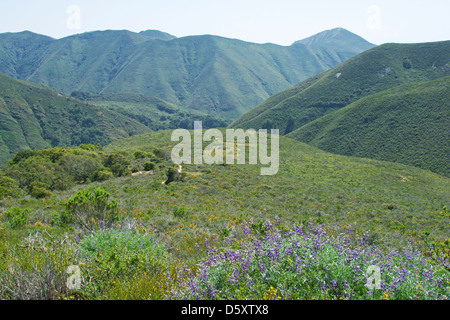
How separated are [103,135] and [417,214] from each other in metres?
114

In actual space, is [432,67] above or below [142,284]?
above

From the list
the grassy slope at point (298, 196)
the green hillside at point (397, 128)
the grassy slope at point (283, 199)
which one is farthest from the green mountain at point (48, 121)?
the grassy slope at point (298, 196)

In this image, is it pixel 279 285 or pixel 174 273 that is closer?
pixel 279 285

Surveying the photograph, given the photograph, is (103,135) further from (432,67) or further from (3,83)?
(432,67)

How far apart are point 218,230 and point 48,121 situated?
127198 mm

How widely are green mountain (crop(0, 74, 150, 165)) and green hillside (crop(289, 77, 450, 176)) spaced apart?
80771 millimetres

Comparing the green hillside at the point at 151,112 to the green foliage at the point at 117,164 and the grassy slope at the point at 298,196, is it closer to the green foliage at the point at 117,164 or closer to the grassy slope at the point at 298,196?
the grassy slope at the point at 298,196

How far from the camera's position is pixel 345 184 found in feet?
93.6

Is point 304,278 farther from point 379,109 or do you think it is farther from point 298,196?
point 379,109

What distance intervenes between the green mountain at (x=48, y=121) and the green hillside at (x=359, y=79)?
58.9 metres

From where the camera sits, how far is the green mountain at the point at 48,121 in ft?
318

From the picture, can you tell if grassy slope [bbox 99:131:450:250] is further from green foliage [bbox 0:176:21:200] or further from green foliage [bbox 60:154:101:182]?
green foliage [bbox 0:176:21:200]

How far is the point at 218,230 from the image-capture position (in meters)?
7.69
